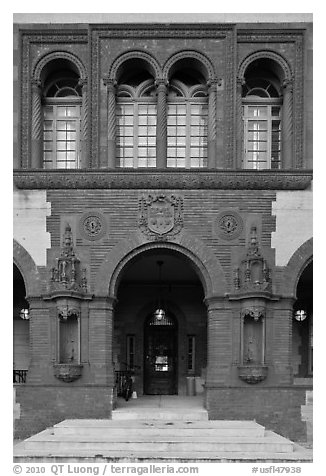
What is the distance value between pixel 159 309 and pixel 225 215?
584 centimetres

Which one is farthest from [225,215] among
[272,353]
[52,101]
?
[52,101]

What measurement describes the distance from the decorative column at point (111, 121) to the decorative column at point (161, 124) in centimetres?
108

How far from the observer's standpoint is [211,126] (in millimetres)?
17391

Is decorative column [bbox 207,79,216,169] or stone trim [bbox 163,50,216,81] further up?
stone trim [bbox 163,50,216,81]

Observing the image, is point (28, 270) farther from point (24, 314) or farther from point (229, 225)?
point (24, 314)

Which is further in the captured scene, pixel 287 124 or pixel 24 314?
pixel 24 314

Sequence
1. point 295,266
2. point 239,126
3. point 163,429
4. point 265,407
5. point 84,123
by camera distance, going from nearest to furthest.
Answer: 1. point 163,429
2. point 265,407
3. point 295,266
4. point 239,126
5. point 84,123

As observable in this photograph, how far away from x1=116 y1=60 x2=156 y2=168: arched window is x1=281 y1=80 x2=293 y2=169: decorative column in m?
3.30

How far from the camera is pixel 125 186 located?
17.0 metres

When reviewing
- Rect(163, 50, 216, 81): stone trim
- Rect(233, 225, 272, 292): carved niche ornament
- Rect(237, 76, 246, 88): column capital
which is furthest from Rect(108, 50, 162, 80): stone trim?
Rect(233, 225, 272, 292): carved niche ornament

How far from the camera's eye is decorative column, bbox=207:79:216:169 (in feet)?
56.8

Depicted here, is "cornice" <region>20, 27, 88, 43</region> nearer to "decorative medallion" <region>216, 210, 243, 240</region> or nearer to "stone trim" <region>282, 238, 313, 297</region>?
"decorative medallion" <region>216, 210, 243, 240</region>

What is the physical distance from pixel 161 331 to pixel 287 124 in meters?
8.00

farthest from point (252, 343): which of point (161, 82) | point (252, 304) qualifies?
point (161, 82)
